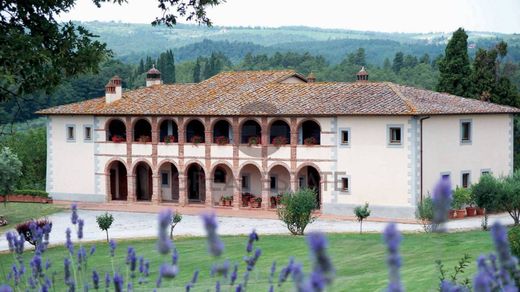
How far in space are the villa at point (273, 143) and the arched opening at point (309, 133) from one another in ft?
0.14

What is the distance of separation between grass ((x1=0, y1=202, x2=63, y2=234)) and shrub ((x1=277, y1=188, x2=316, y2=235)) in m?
11.5

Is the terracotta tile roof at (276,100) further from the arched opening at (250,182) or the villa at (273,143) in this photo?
the arched opening at (250,182)

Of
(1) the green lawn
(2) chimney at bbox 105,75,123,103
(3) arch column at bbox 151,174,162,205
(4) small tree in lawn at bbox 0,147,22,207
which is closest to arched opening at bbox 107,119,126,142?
(2) chimney at bbox 105,75,123,103

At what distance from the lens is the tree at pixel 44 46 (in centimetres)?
1287

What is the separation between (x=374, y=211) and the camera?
3716cm

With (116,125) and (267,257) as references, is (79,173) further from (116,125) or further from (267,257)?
(267,257)

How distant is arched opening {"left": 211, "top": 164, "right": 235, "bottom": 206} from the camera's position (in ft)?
137

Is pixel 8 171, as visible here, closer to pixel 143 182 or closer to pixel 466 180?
pixel 143 182

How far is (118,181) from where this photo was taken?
146 ft

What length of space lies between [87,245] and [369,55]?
157208mm

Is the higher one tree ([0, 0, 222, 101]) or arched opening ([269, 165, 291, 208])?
tree ([0, 0, 222, 101])

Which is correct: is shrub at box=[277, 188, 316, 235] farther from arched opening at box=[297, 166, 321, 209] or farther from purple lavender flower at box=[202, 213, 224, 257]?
purple lavender flower at box=[202, 213, 224, 257]

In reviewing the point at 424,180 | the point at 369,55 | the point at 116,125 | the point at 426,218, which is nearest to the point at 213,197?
the point at 116,125

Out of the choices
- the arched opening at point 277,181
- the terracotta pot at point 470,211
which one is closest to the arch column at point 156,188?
the arched opening at point 277,181
